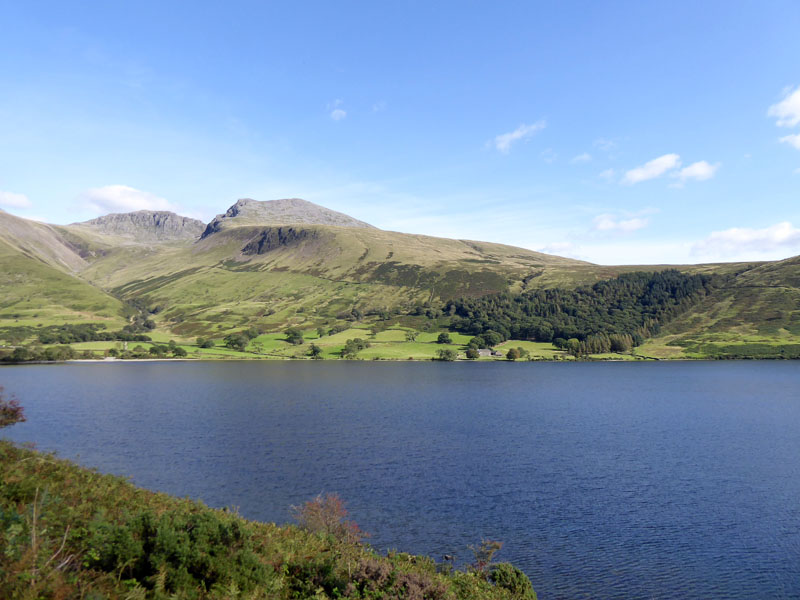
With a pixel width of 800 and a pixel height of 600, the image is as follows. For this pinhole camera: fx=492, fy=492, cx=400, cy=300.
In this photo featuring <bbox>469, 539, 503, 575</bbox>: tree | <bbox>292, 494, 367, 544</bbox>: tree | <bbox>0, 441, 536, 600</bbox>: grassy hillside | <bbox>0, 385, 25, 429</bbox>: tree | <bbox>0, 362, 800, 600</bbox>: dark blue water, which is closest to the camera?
<bbox>0, 441, 536, 600</bbox>: grassy hillside

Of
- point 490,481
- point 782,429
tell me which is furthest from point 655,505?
point 782,429

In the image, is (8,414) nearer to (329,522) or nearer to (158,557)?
(329,522)

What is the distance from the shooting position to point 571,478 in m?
53.1

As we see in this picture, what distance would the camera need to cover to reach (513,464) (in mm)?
58156

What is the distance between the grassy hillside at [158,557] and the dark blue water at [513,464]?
546 inches

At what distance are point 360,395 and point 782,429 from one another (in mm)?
79424

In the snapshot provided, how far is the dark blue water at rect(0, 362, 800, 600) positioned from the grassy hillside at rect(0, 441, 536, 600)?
13874 mm

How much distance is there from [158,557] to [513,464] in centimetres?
4773

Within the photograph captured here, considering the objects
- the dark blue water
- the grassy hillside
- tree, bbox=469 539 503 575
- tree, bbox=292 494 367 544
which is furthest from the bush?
tree, bbox=292 494 367 544

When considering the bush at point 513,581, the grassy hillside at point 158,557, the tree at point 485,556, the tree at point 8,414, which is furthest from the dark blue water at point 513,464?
the tree at point 8,414

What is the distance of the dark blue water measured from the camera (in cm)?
3591

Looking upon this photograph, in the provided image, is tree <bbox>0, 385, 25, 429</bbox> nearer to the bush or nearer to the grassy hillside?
the grassy hillside

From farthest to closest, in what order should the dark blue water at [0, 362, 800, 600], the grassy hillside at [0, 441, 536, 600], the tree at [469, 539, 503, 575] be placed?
the dark blue water at [0, 362, 800, 600], the tree at [469, 539, 503, 575], the grassy hillside at [0, 441, 536, 600]

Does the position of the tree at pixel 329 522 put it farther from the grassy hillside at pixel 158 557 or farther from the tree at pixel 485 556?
the tree at pixel 485 556
